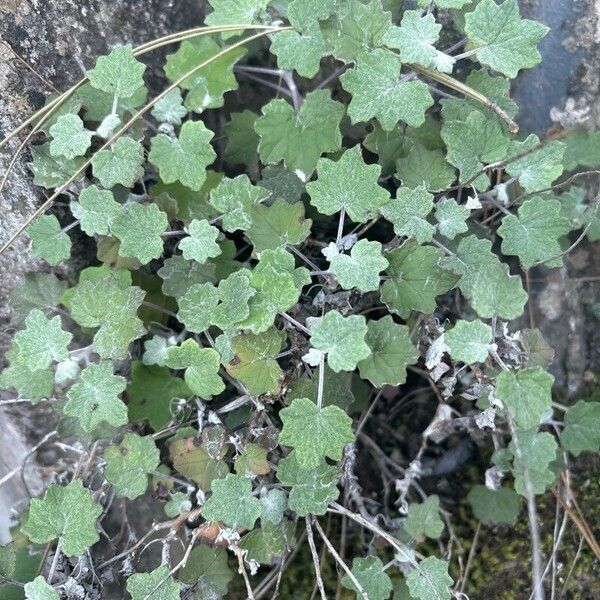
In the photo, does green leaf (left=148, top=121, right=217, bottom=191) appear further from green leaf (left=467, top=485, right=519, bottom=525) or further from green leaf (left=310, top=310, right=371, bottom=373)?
green leaf (left=467, top=485, right=519, bottom=525)

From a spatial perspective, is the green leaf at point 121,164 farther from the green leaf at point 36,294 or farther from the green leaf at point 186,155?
the green leaf at point 36,294

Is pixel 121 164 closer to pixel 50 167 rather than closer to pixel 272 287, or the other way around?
pixel 50 167

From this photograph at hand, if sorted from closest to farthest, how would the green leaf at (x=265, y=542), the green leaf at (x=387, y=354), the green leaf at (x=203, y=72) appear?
the green leaf at (x=387, y=354)
the green leaf at (x=265, y=542)
the green leaf at (x=203, y=72)

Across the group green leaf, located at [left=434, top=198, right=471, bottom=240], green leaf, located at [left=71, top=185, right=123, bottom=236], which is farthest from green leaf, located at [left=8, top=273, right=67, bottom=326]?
green leaf, located at [left=434, top=198, right=471, bottom=240]

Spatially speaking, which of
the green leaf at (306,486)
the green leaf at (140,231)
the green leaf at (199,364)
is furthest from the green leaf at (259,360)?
the green leaf at (140,231)

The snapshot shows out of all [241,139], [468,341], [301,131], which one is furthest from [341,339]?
[241,139]
